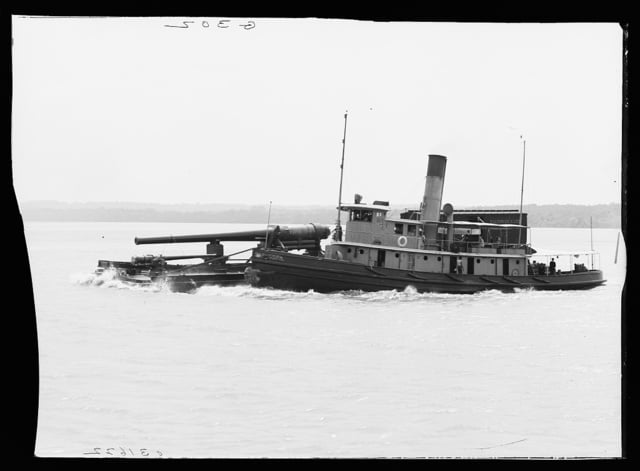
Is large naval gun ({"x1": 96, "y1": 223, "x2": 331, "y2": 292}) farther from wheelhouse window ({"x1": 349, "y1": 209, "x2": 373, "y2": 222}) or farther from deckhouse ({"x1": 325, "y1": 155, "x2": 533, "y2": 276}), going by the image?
wheelhouse window ({"x1": 349, "y1": 209, "x2": 373, "y2": 222})

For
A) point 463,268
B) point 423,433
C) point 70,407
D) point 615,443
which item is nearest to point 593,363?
point 615,443

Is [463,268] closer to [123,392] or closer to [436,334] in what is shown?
[436,334]

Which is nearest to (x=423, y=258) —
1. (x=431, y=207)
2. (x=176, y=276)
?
(x=431, y=207)

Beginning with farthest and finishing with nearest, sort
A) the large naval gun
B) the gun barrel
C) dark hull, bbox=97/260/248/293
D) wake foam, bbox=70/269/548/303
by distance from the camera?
the gun barrel
the large naval gun
dark hull, bbox=97/260/248/293
wake foam, bbox=70/269/548/303

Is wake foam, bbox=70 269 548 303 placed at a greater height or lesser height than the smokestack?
lesser

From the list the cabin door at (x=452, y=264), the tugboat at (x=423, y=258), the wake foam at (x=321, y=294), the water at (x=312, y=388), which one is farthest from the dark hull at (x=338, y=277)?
the water at (x=312, y=388)

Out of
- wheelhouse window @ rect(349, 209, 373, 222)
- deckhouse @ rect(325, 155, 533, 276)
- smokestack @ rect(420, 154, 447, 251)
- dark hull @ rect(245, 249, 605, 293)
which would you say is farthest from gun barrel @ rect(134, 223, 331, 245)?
smokestack @ rect(420, 154, 447, 251)

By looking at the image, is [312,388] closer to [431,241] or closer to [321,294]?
[321,294]
